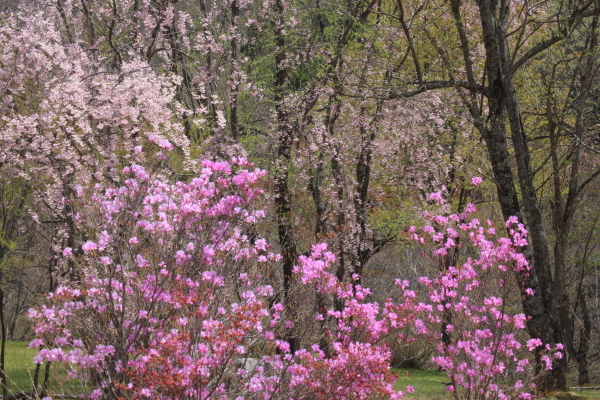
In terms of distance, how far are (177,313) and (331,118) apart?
1040 centimetres

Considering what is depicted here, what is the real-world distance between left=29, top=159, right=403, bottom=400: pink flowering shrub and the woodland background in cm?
55

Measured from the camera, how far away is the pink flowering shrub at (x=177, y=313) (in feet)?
13.9

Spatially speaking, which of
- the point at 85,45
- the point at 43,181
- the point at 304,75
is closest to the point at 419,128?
the point at 304,75

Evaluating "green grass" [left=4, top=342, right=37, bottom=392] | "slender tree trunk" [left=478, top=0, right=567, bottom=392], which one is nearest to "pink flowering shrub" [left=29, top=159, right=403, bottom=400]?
"slender tree trunk" [left=478, top=0, right=567, bottom=392]

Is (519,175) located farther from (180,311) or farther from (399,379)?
(399,379)

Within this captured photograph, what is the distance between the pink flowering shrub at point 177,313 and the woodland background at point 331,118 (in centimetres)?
55

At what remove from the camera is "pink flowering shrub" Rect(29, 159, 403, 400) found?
424cm

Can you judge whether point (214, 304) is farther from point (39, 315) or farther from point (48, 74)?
point (48, 74)

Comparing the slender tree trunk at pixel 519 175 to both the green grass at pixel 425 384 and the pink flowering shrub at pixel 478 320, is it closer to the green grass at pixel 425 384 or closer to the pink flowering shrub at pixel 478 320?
the pink flowering shrub at pixel 478 320

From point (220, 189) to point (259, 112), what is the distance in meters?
13.3

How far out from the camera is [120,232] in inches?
193

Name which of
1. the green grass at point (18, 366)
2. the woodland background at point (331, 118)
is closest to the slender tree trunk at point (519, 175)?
the woodland background at point (331, 118)

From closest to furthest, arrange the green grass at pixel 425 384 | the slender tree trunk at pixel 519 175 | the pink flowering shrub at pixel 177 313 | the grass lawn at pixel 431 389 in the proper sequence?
the pink flowering shrub at pixel 177 313 < the slender tree trunk at pixel 519 175 < the grass lawn at pixel 431 389 < the green grass at pixel 425 384

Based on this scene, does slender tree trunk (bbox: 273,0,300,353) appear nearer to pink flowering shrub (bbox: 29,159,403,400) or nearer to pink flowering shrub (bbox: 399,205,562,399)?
pink flowering shrub (bbox: 399,205,562,399)
